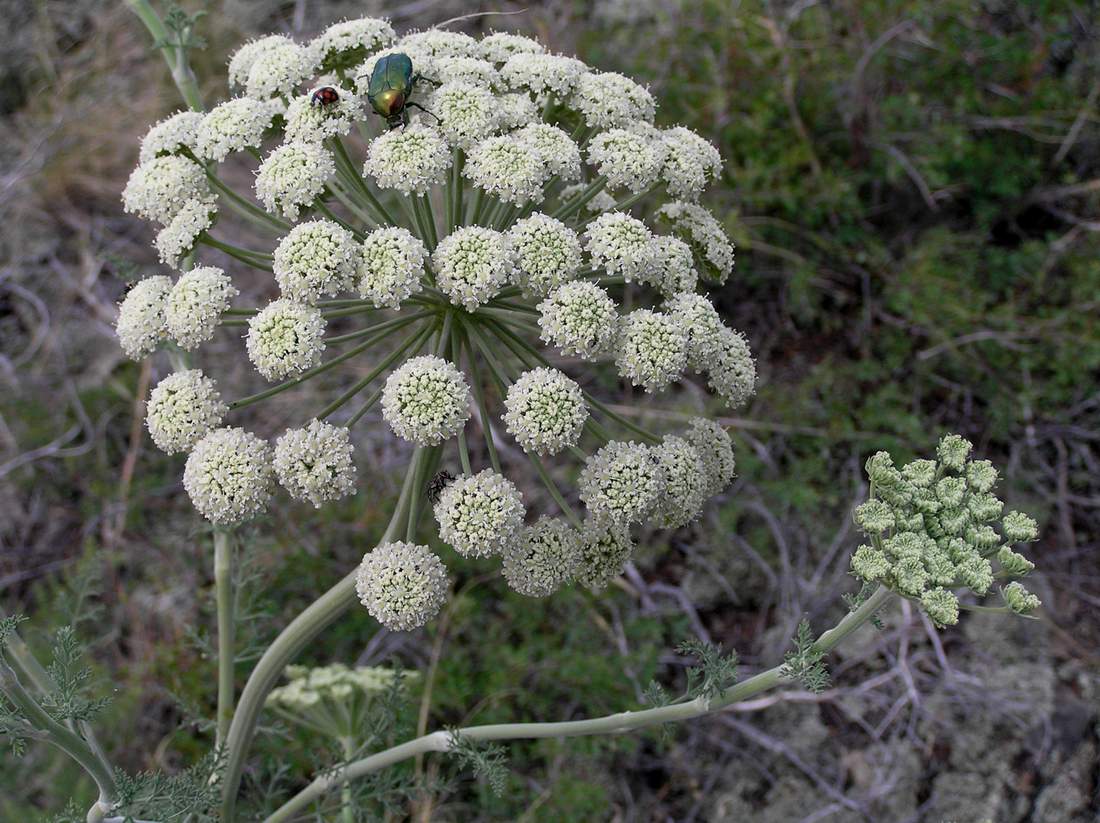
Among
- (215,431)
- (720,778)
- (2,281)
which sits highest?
(215,431)

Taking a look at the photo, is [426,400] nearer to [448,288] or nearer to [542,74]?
[448,288]

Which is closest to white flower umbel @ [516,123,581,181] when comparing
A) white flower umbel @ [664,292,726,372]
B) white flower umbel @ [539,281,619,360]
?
white flower umbel @ [539,281,619,360]

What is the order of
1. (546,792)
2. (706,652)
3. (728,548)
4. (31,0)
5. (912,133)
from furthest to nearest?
(31,0) → (912,133) → (728,548) → (546,792) → (706,652)

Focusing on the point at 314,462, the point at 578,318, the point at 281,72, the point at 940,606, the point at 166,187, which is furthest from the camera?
the point at 281,72

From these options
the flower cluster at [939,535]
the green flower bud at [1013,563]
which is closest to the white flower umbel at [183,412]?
the flower cluster at [939,535]

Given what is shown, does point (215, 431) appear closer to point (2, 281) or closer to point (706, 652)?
point (706, 652)

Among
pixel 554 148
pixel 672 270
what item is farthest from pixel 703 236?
pixel 554 148

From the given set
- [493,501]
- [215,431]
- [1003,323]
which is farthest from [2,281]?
[1003,323]

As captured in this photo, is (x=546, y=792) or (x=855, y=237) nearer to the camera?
(x=546, y=792)
